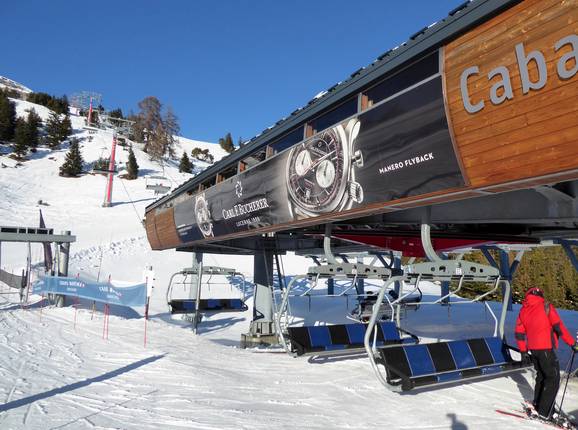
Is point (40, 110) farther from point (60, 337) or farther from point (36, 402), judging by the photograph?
point (36, 402)

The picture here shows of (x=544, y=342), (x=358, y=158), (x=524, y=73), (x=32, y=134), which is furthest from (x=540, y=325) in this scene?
(x=32, y=134)

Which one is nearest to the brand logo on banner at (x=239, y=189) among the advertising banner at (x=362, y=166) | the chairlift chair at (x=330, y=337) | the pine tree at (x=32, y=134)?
the advertising banner at (x=362, y=166)

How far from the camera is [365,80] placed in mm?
7191

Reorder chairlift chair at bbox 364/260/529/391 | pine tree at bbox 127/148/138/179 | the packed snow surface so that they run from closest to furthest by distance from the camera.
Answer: the packed snow surface, chairlift chair at bbox 364/260/529/391, pine tree at bbox 127/148/138/179

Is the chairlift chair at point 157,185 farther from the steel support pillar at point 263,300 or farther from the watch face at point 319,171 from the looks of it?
the watch face at point 319,171

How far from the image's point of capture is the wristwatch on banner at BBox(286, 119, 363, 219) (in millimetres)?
7309

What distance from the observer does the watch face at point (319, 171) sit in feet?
25.0

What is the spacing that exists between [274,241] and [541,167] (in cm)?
1179

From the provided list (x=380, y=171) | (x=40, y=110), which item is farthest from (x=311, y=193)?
(x=40, y=110)

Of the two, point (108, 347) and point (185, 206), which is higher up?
point (185, 206)

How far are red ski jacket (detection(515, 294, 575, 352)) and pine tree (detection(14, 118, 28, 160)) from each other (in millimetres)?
67412

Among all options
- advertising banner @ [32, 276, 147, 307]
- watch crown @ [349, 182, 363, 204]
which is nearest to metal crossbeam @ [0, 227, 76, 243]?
advertising banner @ [32, 276, 147, 307]

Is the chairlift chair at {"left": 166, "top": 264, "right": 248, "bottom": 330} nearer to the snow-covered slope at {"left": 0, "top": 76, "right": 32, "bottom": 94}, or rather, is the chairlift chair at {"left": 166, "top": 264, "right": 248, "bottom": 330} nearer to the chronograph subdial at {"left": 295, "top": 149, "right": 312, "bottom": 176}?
the chronograph subdial at {"left": 295, "top": 149, "right": 312, "bottom": 176}

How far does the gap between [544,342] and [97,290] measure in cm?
1386
